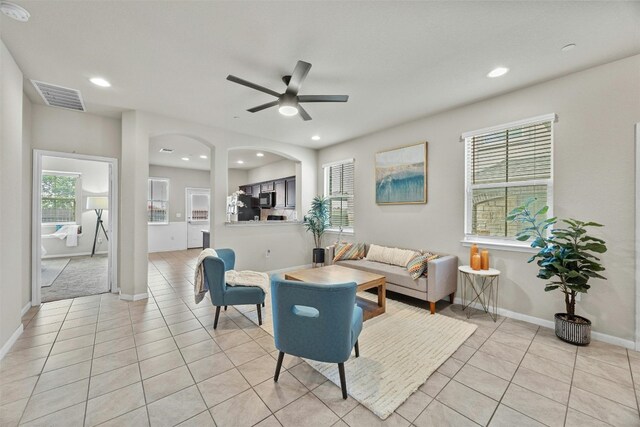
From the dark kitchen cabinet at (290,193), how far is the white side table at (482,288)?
14.7 feet

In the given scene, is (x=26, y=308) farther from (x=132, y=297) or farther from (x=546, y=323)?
(x=546, y=323)

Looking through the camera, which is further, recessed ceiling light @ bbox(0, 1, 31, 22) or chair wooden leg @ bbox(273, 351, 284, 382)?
chair wooden leg @ bbox(273, 351, 284, 382)

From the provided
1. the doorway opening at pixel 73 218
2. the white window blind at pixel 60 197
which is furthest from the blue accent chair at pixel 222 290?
the white window blind at pixel 60 197

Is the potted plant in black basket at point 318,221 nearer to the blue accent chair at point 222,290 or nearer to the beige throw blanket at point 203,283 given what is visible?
the beige throw blanket at point 203,283

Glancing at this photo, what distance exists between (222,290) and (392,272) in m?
2.30

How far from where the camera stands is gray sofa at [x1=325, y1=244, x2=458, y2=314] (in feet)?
10.6

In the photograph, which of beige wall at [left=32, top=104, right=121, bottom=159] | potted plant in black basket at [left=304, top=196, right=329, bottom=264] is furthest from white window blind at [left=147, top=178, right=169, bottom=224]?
potted plant in black basket at [left=304, top=196, right=329, bottom=264]

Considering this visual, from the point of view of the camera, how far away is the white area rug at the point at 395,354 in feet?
6.14

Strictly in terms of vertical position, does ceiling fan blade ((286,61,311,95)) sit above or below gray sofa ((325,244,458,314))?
above

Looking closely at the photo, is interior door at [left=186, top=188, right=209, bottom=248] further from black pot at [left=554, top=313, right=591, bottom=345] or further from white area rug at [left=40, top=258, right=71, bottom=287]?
black pot at [left=554, top=313, right=591, bottom=345]

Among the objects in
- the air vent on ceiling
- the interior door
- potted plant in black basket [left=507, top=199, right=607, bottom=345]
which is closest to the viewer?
potted plant in black basket [left=507, top=199, right=607, bottom=345]

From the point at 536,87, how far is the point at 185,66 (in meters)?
3.99

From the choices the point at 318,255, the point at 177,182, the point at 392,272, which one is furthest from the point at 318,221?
the point at 177,182

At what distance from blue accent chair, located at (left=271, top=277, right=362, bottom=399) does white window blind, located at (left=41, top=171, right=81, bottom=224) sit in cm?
852
